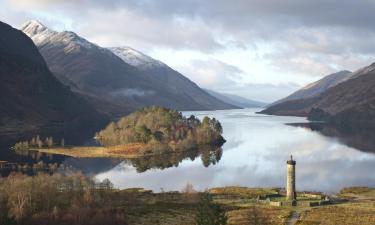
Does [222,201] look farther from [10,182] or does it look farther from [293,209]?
[10,182]

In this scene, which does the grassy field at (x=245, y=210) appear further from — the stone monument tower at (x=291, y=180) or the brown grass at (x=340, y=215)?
the stone monument tower at (x=291, y=180)

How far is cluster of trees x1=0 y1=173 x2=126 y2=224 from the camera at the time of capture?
287 ft

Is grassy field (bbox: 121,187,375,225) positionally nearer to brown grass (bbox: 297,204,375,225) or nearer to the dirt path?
brown grass (bbox: 297,204,375,225)

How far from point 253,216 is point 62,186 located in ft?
154

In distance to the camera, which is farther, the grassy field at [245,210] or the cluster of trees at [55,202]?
the grassy field at [245,210]

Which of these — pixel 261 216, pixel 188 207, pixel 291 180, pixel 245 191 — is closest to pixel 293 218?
pixel 261 216

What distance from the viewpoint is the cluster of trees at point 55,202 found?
87562mm

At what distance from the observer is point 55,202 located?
100312mm

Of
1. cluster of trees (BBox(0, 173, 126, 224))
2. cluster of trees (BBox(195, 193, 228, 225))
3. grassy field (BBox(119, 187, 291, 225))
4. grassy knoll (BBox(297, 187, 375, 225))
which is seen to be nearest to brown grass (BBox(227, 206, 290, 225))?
grassy field (BBox(119, 187, 291, 225))

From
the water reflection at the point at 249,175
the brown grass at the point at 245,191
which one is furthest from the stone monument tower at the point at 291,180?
the water reflection at the point at 249,175

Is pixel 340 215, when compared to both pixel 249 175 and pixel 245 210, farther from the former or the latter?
pixel 249 175

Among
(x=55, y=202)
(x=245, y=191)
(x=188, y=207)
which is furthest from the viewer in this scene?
(x=245, y=191)

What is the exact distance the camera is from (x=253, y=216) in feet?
289

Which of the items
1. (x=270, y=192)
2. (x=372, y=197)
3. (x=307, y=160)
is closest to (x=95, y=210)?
(x=270, y=192)
